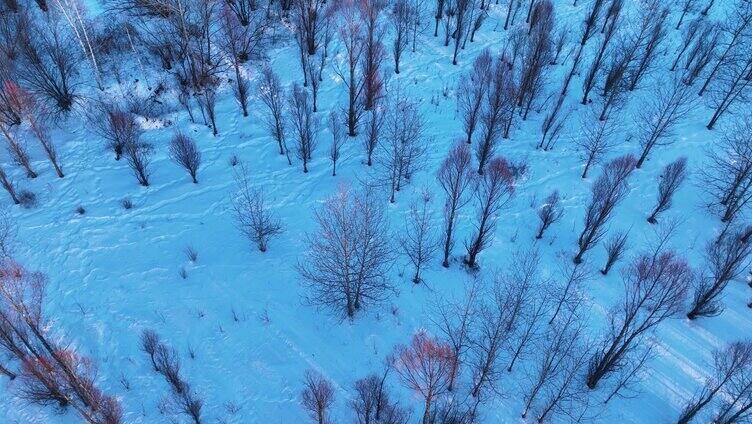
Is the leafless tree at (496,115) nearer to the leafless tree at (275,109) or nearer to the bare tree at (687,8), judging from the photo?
the leafless tree at (275,109)

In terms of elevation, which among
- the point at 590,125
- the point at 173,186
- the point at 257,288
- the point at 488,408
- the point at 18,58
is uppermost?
the point at 18,58

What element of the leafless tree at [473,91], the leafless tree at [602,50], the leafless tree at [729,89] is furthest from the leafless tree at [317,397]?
the leafless tree at [729,89]

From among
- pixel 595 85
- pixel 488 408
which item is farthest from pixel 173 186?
pixel 595 85

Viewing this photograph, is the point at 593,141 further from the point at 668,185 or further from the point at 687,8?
the point at 687,8

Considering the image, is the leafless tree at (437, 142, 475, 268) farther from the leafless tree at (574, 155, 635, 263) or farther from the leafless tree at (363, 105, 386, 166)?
the leafless tree at (574, 155, 635, 263)

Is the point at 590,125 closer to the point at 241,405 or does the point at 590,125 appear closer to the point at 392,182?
the point at 392,182

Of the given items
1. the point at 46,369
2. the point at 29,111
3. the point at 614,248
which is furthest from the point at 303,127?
the point at 614,248

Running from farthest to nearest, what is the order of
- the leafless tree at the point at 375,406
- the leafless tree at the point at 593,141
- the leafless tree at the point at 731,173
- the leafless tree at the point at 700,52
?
the leafless tree at the point at 700,52 < the leafless tree at the point at 593,141 < the leafless tree at the point at 731,173 < the leafless tree at the point at 375,406
